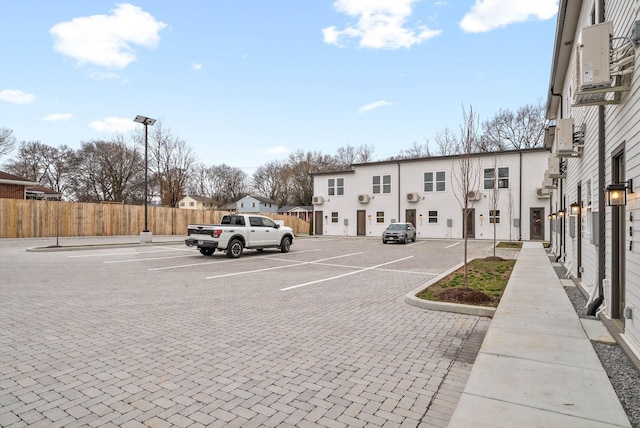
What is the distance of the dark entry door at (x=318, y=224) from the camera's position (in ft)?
121

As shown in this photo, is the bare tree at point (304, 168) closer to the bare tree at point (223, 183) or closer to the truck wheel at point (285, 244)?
the bare tree at point (223, 183)

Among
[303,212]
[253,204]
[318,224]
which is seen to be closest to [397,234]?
[318,224]

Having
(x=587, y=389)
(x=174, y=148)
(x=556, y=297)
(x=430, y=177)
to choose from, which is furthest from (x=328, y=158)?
(x=587, y=389)

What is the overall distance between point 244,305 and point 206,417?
3861 mm

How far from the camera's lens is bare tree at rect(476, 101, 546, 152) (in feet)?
122

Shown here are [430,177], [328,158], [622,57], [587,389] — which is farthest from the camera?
[328,158]

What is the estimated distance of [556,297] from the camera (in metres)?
6.98

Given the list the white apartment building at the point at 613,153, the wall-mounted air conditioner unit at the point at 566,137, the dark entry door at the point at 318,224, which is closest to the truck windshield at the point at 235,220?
the wall-mounted air conditioner unit at the point at 566,137

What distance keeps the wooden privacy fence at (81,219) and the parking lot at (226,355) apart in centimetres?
1403

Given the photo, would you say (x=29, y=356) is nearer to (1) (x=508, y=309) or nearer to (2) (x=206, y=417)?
(2) (x=206, y=417)

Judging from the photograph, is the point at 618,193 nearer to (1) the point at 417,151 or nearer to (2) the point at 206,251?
(2) the point at 206,251

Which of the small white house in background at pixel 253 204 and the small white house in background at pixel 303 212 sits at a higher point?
the small white house in background at pixel 253 204

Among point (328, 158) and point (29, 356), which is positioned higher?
point (328, 158)

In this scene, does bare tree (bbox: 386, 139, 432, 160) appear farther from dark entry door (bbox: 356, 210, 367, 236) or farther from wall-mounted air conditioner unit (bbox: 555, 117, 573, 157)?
wall-mounted air conditioner unit (bbox: 555, 117, 573, 157)
